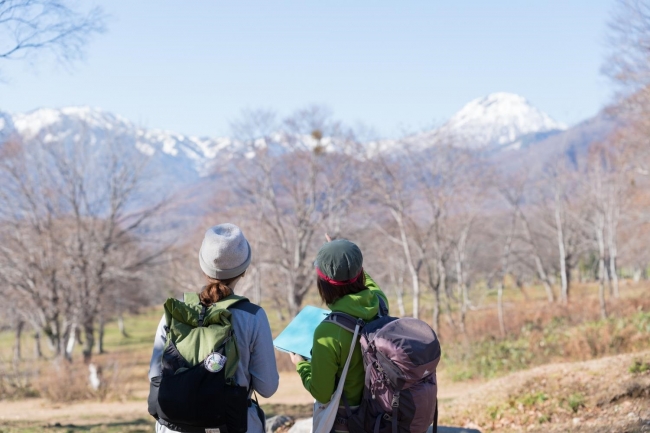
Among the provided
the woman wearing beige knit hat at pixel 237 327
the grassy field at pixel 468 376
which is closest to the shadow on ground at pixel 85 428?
the grassy field at pixel 468 376

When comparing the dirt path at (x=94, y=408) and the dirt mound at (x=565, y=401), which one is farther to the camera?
the dirt path at (x=94, y=408)

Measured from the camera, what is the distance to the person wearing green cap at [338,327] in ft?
9.33

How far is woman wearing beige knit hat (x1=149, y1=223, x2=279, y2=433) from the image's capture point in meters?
2.75

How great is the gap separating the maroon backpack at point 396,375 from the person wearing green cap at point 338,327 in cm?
6

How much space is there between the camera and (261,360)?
2795mm

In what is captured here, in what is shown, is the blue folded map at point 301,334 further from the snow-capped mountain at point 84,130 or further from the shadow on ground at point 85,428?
the snow-capped mountain at point 84,130

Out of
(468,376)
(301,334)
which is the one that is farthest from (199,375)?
(468,376)

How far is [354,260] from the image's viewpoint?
2947 millimetres

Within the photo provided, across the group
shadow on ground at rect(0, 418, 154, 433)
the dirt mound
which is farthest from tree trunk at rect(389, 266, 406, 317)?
the dirt mound

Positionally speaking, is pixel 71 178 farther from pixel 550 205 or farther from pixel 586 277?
pixel 586 277

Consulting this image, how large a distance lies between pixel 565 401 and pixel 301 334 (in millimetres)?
5568

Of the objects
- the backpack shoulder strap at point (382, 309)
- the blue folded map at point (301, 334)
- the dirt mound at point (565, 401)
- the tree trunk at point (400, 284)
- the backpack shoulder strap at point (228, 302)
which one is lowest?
the tree trunk at point (400, 284)

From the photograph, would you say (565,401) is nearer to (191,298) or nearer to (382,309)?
(382,309)

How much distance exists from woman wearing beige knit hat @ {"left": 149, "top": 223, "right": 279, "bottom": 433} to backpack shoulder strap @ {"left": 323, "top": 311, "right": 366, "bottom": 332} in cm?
29
